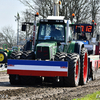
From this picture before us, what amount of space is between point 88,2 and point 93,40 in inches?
636

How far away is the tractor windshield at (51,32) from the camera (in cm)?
1187

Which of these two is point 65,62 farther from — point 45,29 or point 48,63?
point 45,29

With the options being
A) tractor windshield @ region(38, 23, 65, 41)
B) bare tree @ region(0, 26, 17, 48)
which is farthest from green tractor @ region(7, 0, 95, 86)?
bare tree @ region(0, 26, 17, 48)

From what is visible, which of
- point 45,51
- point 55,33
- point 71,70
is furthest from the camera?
point 55,33

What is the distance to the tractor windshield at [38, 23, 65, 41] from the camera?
11.9 meters

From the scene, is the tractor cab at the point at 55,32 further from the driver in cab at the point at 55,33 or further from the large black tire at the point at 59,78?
the large black tire at the point at 59,78

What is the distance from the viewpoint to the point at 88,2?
34.8m

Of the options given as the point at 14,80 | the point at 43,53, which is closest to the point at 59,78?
the point at 43,53

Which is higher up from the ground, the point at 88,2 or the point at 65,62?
the point at 88,2

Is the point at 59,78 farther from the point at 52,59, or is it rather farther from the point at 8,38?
the point at 8,38

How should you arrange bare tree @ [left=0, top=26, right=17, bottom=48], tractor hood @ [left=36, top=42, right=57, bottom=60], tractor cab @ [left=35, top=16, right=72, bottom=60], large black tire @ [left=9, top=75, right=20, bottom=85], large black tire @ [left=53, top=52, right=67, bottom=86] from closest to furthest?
large black tire @ [left=53, top=52, right=67, bottom=86] → tractor hood @ [left=36, top=42, right=57, bottom=60] → large black tire @ [left=9, top=75, right=20, bottom=85] → tractor cab @ [left=35, top=16, right=72, bottom=60] → bare tree @ [left=0, top=26, right=17, bottom=48]

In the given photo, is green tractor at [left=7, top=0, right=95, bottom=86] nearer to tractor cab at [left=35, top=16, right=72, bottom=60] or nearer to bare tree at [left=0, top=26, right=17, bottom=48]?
tractor cab at [left=35, top=16, right=72, bottom=60]

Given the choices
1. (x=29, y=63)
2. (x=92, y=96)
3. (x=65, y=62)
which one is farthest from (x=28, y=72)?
(x=92, y=96)

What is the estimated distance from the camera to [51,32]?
1195 centimetres
